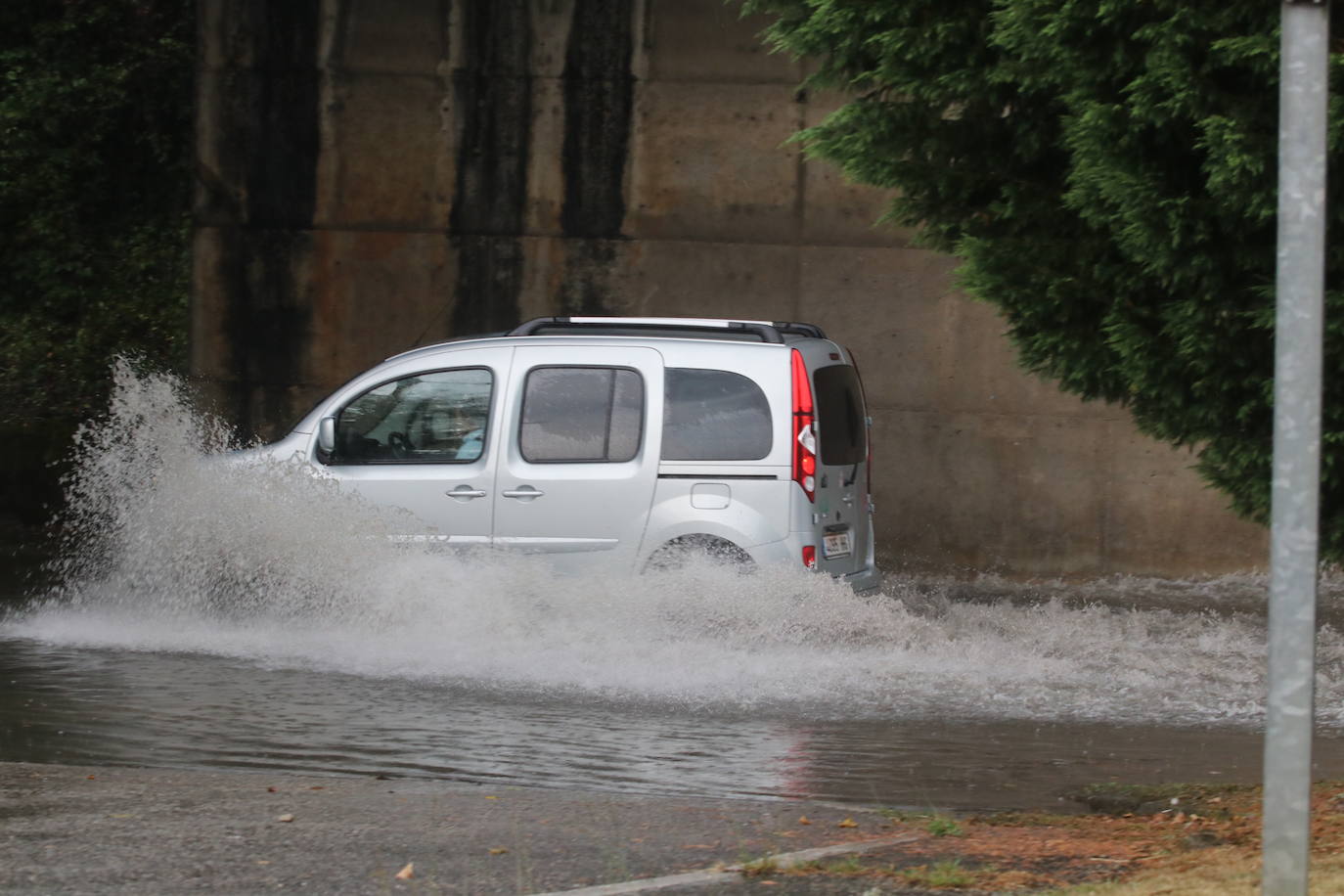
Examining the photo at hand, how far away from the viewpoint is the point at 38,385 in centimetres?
1527

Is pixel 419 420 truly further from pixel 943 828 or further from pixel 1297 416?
pixel 1297 416

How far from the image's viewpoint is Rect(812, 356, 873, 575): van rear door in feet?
30.7

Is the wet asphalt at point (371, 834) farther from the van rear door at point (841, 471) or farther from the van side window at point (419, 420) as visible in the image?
the van side window at point (419, 420)

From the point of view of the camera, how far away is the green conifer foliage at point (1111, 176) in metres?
6.27

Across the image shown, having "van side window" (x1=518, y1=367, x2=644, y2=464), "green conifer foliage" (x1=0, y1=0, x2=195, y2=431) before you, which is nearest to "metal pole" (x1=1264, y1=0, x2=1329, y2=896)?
"van side window" (x1=518, y1=367, x2=644, y2=464)

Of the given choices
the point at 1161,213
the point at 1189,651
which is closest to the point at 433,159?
the point at 1189,651

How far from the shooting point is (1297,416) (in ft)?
13.5

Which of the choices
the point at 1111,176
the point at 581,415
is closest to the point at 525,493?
the point at 581,415

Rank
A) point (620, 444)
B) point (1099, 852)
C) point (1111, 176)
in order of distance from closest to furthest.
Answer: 1. point (1099, 852)
2. point (1111, 176)
3. point (620, 444)

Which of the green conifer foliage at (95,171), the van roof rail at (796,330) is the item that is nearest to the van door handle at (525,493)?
the van roof rail at (796,330)

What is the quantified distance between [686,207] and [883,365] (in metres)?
2.20

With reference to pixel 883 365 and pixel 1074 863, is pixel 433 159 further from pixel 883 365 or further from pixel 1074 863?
pixel 1074 863

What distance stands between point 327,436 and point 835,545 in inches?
123

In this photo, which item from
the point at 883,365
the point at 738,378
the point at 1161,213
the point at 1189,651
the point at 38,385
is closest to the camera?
the point at 1161,213
